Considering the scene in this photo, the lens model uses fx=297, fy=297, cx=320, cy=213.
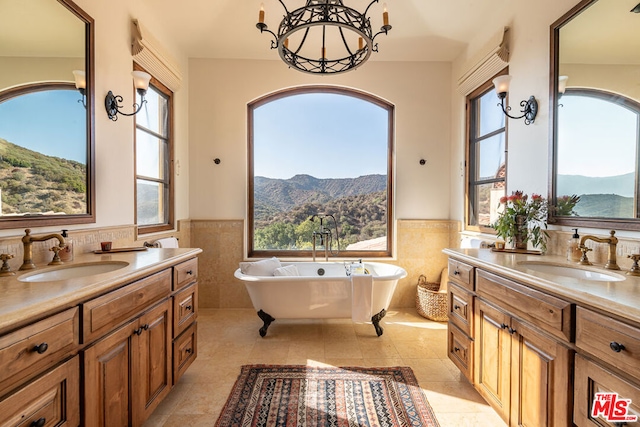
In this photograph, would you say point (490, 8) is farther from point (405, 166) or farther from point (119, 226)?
point (119, 226)

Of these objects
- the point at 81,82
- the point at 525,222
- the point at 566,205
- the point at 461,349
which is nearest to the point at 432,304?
the point at 461,349

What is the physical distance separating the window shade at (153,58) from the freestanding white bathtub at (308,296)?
1.96 meters

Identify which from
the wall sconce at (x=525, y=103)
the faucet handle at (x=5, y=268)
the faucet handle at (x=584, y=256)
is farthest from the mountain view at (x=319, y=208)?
the faucet handle at (x=5, y=268)

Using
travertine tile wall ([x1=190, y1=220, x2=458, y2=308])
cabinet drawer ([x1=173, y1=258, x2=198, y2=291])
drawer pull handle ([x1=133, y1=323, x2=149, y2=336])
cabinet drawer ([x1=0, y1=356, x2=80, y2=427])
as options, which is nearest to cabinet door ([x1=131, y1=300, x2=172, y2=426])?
drawer pull handle ([x1=133, y1=323, x2=149, y2=336])

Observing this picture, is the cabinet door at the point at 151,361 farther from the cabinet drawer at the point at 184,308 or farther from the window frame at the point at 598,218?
the window frame at the point at 598,218

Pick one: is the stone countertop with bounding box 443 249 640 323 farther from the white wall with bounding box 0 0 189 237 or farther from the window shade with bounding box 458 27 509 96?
the white wall with bounding box 0 0 189 237

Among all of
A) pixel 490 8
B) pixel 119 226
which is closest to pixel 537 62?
pixel 490 8

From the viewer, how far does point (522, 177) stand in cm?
229

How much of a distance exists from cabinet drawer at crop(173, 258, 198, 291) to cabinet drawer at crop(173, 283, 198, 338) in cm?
4

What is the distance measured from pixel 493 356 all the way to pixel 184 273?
1.85 m

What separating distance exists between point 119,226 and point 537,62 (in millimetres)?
3214

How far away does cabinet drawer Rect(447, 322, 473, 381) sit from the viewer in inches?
71.0

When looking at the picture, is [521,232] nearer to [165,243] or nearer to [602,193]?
[602,193]

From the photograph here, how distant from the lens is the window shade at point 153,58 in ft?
7.63
